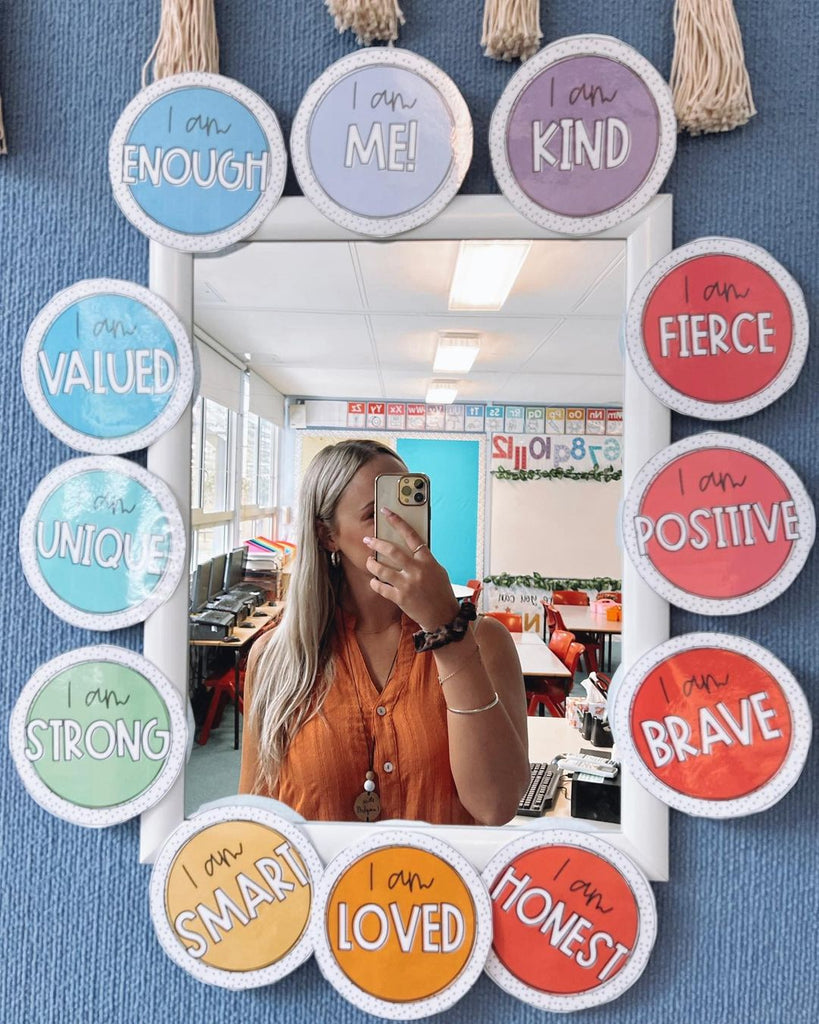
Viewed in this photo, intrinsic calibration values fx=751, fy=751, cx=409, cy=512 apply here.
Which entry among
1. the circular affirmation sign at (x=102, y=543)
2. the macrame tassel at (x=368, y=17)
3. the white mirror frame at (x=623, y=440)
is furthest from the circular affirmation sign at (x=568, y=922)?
the macrame tassel at (x=368, y=17)

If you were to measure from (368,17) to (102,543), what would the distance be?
544 mm

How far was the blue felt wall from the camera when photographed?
71 cm

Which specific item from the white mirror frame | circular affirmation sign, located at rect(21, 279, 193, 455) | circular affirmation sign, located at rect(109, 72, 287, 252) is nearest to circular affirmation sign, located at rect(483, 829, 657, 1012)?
the white mirror frame

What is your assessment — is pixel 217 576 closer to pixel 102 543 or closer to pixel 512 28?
pixel 102 543

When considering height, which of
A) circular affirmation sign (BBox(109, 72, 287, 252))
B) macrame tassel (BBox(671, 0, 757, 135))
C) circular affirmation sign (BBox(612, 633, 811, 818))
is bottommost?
circular affirmation sign (BBox(612, 633, 811, 818))

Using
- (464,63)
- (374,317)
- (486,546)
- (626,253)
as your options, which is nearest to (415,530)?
(486,546)

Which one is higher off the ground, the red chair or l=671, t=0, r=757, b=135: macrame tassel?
l=671, t=0, r=757, b=135: macrame tassel

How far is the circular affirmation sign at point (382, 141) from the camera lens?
2.24ft

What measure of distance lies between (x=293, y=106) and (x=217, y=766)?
2.07 feet

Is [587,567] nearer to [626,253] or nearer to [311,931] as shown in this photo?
[626,253]

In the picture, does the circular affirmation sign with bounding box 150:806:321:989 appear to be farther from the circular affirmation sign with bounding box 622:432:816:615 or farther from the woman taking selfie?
the circular affirmation sign with bounding box 622:432:816:615

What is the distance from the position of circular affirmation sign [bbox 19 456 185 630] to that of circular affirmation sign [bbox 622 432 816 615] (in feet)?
1.43

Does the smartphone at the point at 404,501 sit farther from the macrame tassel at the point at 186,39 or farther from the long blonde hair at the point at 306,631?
the macrame tassel at the point at 186,39

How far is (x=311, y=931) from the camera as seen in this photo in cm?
71
